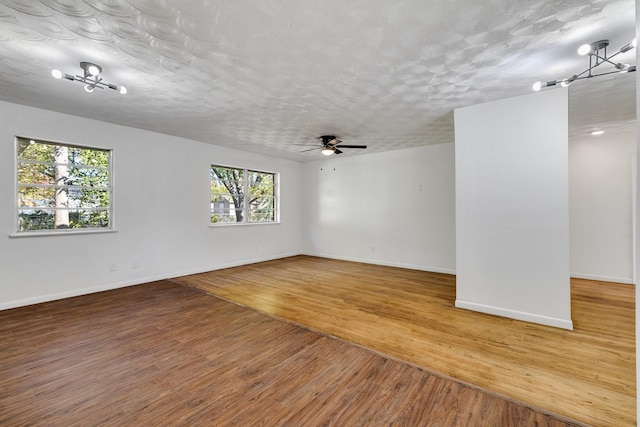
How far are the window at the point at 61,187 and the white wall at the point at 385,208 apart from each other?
15.1 ft

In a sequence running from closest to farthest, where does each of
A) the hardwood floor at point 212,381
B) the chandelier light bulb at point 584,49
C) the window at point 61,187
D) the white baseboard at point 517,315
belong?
1. the hardwood floor at point 212,381
2. the chandelier light bulb at point 584,49
3. the white baseboard at point 517,315
4. the window at point 61,187

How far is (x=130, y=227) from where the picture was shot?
14.7ft

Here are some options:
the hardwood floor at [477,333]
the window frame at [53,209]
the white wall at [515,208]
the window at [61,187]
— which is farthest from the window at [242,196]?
the white wall at [515,208]

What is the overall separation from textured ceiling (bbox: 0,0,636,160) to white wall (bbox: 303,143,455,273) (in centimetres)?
178

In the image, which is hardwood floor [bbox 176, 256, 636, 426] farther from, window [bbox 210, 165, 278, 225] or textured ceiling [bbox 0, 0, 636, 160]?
textured ceiling [bbox 0, 0, 636, 160]

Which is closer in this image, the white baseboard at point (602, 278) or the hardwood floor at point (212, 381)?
the hardwood floor at point (212, 381)

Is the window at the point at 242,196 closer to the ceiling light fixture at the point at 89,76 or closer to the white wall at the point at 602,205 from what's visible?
the ceiling light fixture at the point at 89,76

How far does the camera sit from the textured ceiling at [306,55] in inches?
70.9

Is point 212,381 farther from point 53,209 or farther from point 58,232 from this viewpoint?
point 53,209

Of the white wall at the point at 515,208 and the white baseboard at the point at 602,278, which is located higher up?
the white wall at the point at 515,208

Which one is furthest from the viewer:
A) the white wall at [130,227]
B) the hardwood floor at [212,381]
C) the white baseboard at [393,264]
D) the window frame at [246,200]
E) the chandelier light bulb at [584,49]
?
the window frame at [246,200]

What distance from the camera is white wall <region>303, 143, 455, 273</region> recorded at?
545 centimetres

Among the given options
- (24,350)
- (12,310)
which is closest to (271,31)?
(24,350)

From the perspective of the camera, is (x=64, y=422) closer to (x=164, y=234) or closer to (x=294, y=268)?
(x=164, y=234)
